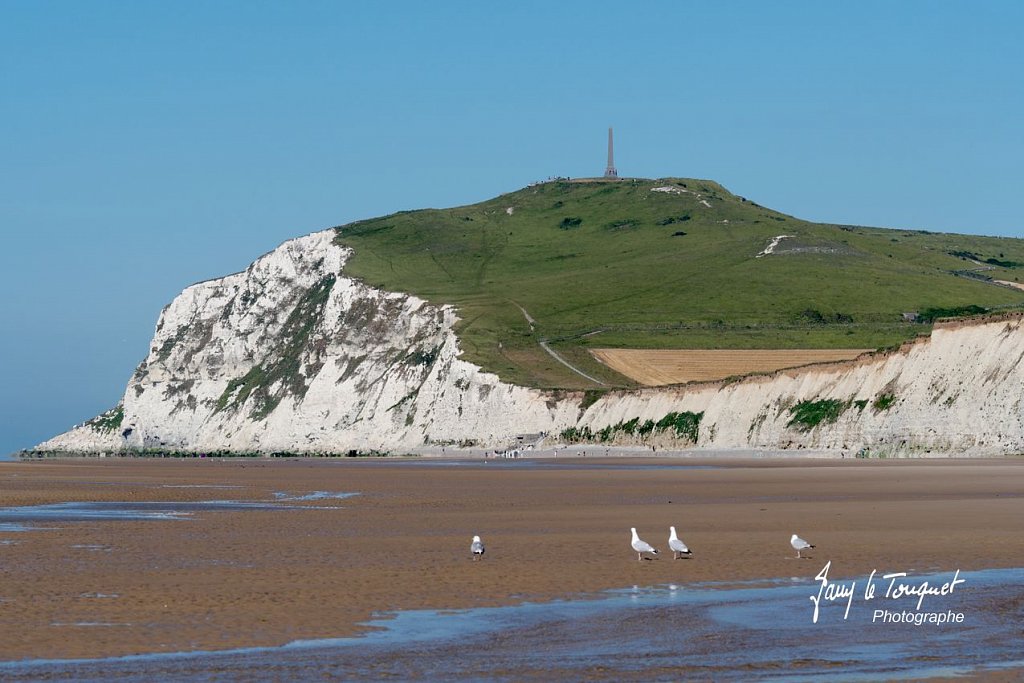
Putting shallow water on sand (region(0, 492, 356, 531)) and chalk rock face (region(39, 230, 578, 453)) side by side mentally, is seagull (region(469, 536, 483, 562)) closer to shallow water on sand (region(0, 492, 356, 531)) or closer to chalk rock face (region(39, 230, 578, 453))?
shallow water on sand (region(0, 492, 356, 531))

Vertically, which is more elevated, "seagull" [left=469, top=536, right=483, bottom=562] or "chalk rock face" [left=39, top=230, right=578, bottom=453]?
"chalk rock face" [left=39, top=230, right=578, bottom=453]

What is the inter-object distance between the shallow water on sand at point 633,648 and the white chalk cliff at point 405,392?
39.4 m

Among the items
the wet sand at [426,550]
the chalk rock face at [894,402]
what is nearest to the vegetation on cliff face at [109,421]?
the chalk rock face at [894,402]

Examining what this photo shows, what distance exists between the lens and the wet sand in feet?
56.4

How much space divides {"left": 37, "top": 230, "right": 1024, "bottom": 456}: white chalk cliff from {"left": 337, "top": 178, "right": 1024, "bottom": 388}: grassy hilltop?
16.4ft

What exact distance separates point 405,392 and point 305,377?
1903 cm

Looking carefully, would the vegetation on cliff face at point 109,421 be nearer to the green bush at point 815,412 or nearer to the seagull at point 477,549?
the green bush at point 815,412

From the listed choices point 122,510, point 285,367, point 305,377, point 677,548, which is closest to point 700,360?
point 305,377

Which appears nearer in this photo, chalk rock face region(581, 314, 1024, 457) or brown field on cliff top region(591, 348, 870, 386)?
chalk rock face region(581, 314, 1024, 457)

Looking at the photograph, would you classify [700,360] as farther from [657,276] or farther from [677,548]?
[677,548]

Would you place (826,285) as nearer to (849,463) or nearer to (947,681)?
(849,463)

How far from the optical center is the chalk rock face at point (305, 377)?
114m

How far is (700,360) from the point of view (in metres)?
118

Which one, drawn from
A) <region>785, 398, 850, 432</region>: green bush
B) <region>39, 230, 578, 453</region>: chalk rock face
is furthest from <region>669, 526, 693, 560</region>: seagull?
<region>39, 230, 578, 453</region>: chalk rock face
